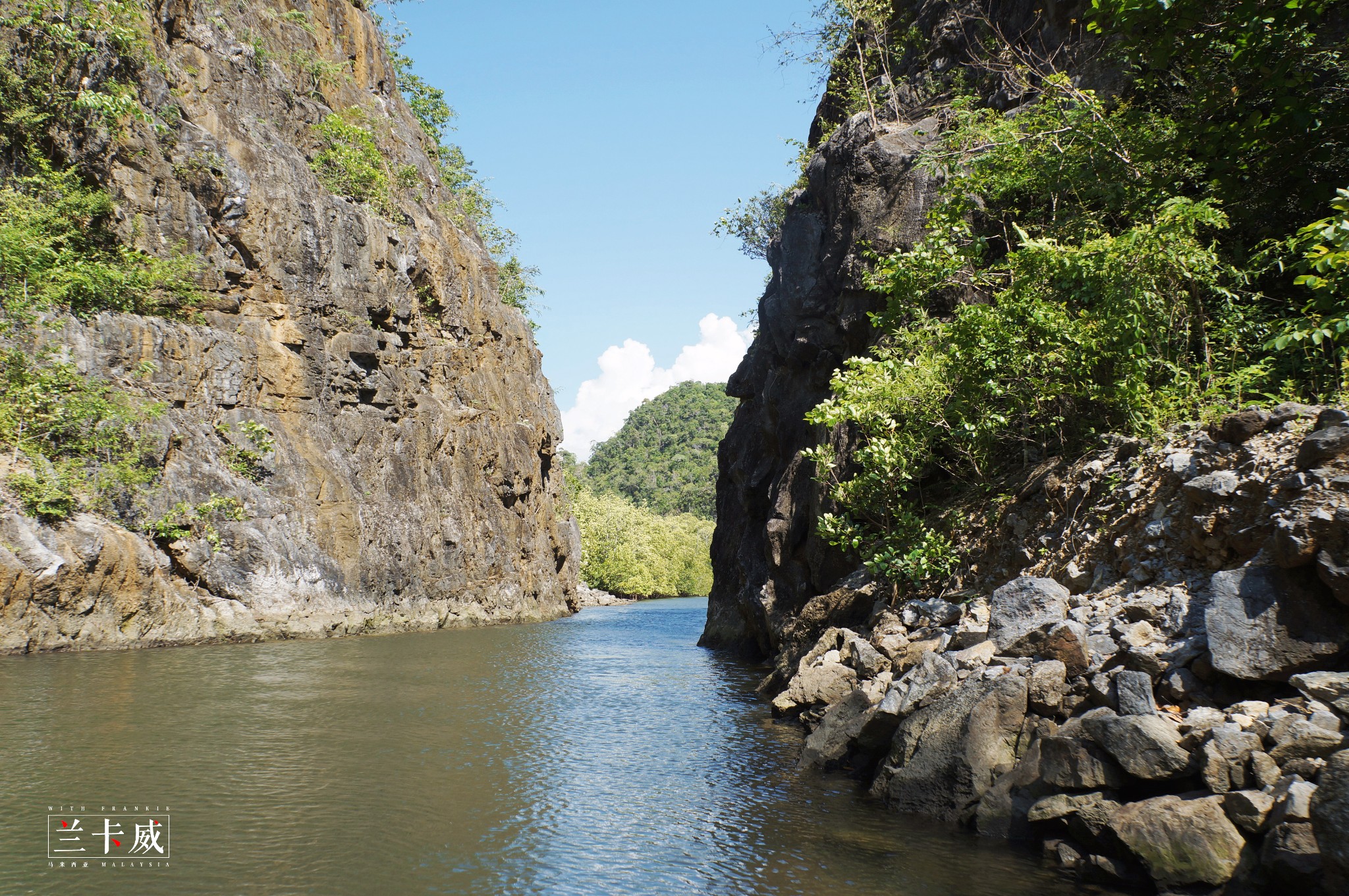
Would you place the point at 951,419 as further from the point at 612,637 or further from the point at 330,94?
the point at 330,94

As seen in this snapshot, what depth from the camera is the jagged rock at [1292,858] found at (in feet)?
18.0

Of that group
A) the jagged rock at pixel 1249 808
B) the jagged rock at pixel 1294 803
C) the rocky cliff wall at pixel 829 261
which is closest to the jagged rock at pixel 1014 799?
the jagged rock at pixel 1249 808

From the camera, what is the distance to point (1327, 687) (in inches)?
250

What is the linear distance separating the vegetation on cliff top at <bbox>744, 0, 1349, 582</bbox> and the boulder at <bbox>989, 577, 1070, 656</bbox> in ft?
8.09

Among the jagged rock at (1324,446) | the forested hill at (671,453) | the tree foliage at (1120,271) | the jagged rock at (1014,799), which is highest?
the forested hill at (671,453)

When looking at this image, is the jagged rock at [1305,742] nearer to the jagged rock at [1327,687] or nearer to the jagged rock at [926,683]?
the jagged rock at [1327,687]

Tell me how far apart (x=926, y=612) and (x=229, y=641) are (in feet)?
62.0

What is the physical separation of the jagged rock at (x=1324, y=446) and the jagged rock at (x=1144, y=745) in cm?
241

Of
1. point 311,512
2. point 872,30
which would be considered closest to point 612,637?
point 311,512

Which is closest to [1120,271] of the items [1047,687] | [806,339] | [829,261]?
[1047,687]

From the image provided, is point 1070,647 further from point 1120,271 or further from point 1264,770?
point 1120,271

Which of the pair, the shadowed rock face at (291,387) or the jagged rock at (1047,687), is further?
the shadowed rock face at (291,387)

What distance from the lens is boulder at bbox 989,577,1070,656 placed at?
9094mm

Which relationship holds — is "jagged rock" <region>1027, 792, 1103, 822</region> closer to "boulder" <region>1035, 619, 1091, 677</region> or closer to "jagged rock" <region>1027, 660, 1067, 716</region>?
"jagged rock" <region>1027, 660, 1067, 716</region>
